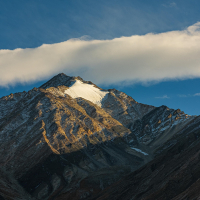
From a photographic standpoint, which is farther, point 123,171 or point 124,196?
point 123,171

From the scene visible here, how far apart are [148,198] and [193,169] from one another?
20.4 meters

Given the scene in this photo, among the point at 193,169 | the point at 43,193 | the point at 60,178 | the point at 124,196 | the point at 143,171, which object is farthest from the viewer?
the point at 60,178

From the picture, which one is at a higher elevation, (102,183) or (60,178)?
(60,178)

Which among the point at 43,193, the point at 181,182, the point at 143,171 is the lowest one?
the point at 181,182

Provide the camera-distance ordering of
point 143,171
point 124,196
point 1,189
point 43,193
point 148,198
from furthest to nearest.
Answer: point 43,193 < point 1,189 < point 143,171 < point 124,196 < point 148,198

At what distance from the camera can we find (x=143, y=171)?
487 ft

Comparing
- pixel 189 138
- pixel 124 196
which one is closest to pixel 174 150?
pixel 189 138

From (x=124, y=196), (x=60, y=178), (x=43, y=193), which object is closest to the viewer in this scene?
(x=124, y=196)

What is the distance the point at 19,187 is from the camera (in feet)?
608

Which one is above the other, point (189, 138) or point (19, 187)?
point (19, 187)

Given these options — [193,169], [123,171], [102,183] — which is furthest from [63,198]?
[193,169]

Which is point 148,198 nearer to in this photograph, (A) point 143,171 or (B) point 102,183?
(A) point 143,171

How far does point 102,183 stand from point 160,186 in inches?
2726

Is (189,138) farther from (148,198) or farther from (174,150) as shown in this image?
(148,198)
